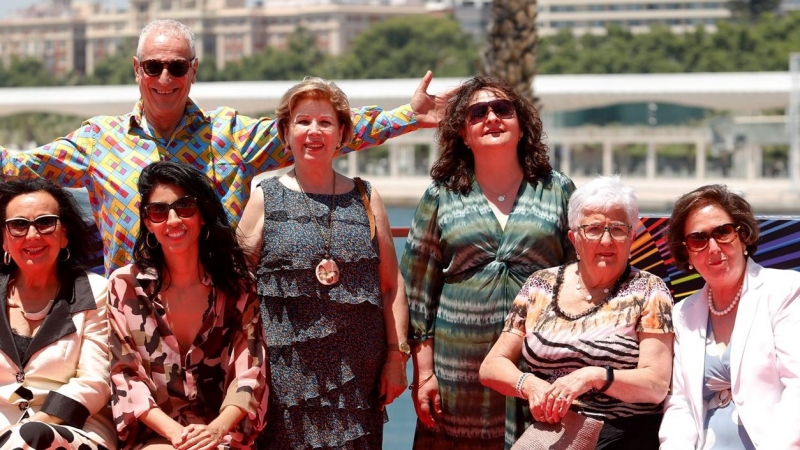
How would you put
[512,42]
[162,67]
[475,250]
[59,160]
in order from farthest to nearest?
1. [512,42]
2. [59,160]
3. [162,67]
4. [475,250]

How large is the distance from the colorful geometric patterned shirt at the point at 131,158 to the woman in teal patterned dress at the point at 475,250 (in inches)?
18.3

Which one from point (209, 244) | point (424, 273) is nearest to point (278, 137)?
point (209, 244)

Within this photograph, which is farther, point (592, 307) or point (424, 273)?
point (424, 273)

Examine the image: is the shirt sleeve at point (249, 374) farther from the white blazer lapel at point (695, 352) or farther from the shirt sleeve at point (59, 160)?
the white blazer lapel at point (695, 352)

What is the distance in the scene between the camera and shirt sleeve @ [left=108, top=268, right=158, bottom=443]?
357cm

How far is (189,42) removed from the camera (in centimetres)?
405

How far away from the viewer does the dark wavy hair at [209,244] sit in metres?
3.64

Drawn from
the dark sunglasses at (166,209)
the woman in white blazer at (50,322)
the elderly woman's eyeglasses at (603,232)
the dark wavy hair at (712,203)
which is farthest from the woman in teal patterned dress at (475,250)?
the woman in white blazer at (50,322)

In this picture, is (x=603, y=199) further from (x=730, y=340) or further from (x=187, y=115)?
(x=187, y=115)

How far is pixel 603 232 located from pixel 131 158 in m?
1.51

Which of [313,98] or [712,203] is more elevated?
[313,98]

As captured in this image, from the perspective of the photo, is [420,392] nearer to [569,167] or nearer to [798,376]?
[798,376]

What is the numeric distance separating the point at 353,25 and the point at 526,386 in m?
102

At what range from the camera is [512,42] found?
17625 millimetres
